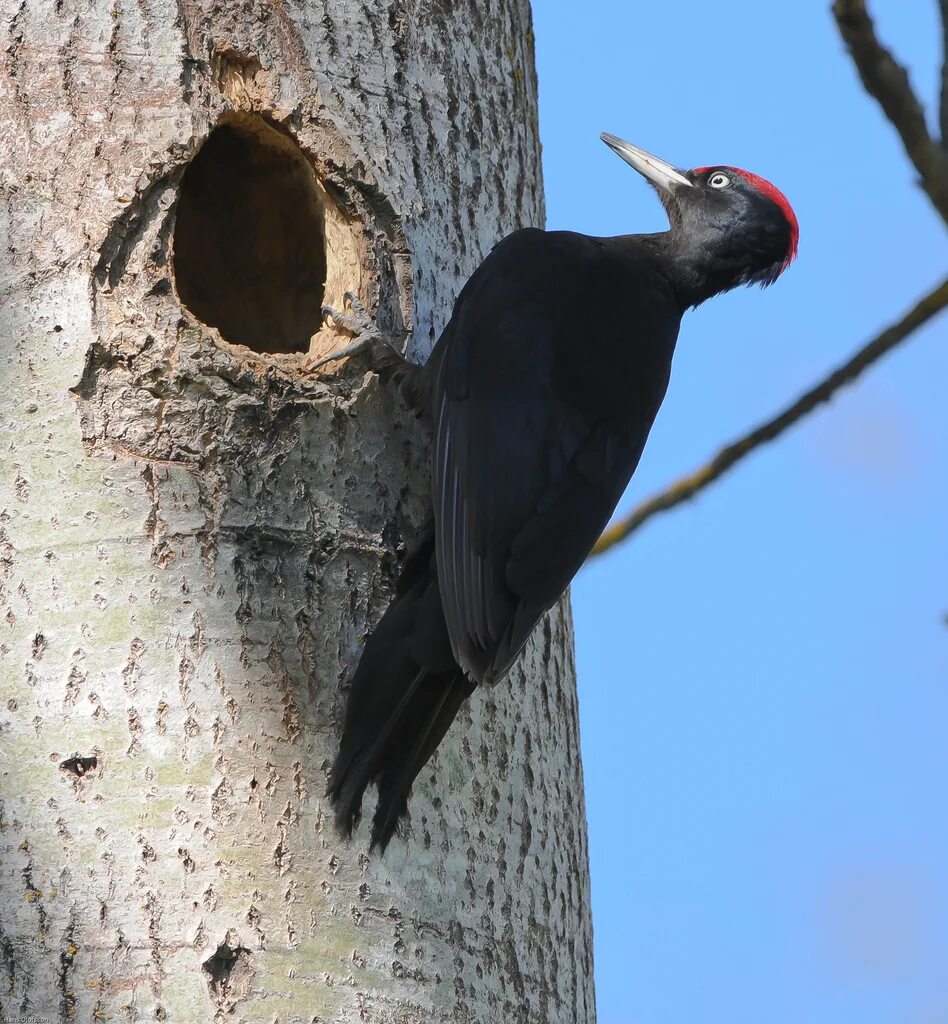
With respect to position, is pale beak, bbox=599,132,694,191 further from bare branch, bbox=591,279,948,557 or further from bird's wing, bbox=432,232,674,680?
bare branch, bbox=591,279,948,557

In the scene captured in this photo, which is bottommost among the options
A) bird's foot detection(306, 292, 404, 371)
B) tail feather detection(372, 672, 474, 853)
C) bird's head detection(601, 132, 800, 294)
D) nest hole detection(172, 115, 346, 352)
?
tail feather detection(372, 672, 474, 853)

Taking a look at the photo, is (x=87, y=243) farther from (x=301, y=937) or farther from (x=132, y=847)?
(x=301, y=937)

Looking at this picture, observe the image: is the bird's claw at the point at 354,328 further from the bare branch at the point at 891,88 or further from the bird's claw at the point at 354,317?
the bare branch at the point at 891,88

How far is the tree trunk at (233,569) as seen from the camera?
2.29 m

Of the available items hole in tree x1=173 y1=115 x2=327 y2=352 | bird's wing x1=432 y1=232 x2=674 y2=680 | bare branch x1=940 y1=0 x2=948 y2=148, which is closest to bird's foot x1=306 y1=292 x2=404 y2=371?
bird's wing x1=432 y1=232 x2=674 y2=680

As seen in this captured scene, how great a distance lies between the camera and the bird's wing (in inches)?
111

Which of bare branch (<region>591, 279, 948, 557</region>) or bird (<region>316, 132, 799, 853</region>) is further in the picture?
bird (<region>316, 132, 799, 853</region>)

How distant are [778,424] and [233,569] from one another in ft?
3.24

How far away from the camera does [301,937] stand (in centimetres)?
231

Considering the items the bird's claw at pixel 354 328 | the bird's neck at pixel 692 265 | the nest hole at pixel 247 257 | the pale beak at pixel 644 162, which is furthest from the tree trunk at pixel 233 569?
Result: the pale beak at pixel 644 162

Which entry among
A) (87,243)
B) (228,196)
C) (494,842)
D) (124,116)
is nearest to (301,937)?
(494,842)

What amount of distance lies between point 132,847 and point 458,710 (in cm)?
68

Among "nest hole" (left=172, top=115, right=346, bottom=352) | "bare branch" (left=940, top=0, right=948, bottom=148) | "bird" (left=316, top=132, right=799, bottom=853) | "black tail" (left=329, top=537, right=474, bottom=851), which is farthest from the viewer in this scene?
"nest hole" (left=172, top=115, right=346, bottom=352)

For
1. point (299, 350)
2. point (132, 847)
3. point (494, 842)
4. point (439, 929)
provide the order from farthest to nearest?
point (299, 350), point (494, 842), point (439, 929), point (132, 847)
